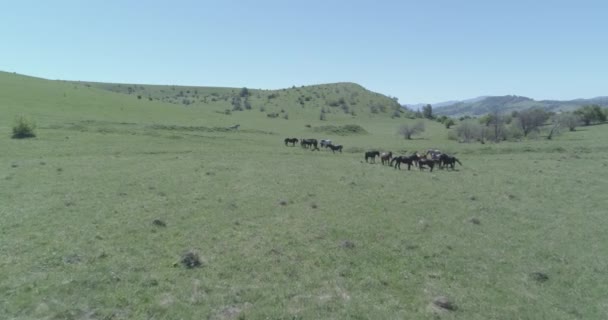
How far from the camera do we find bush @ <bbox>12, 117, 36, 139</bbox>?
3772 cm

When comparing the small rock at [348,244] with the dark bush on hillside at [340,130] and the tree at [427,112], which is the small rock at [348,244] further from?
the tree at [427,112]

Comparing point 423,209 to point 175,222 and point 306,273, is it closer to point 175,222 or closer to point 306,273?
point 306,273

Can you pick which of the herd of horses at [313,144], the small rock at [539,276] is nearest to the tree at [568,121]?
the herd of horses at [313,144]

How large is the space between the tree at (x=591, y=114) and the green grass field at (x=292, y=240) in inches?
3207

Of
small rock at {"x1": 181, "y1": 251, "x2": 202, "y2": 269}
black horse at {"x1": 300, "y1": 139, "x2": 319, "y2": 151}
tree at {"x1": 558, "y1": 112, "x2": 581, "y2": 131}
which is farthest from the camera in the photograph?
tree at {"x1": 558, "y1": 112, "x2": 581, "y2": 131}

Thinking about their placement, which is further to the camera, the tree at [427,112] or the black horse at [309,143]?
the tree at [427,112]

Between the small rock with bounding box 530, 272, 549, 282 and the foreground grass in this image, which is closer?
the foreground grass

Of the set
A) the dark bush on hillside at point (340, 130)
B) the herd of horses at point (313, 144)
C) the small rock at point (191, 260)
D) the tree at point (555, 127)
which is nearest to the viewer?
the small rock at point (191, 260)

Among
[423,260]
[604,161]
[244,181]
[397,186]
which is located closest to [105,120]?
[244,181]

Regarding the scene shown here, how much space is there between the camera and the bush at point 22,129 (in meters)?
37.7

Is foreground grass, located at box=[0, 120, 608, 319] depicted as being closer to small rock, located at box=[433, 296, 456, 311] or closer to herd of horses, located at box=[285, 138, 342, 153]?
small rock, located at box=[433, 296, 456, 311]

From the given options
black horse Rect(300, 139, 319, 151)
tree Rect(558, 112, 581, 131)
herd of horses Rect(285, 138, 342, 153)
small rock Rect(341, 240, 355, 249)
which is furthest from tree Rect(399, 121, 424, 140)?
small rock Rect(341, 240, 355, 249)

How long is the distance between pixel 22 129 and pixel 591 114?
372 feet

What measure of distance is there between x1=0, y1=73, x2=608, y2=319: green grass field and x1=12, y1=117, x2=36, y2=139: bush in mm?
7847
